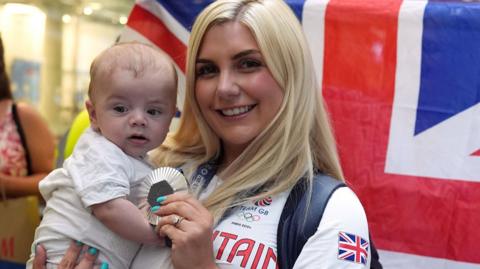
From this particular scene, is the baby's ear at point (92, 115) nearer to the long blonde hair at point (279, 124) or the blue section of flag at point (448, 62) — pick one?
the long blonde hair at point (279, 124)

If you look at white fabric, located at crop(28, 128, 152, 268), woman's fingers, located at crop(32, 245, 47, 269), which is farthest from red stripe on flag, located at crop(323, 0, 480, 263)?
woman's fingers, located at crop(32, 245, 47, 269)

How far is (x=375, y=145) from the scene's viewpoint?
2.35 meters

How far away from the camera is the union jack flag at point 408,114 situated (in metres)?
2.21

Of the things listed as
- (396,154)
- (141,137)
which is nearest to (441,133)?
(396,154)

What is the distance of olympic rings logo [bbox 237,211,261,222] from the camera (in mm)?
1636

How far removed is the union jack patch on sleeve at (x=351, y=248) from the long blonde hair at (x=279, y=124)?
223 mm

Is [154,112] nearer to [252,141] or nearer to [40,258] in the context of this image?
[252,141]

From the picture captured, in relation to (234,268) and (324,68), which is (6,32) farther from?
(234,268)

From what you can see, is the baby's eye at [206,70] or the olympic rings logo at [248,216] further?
the baby's eye at [206,70]

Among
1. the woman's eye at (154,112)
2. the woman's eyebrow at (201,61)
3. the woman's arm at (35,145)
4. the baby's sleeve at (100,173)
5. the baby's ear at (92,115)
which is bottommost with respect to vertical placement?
the woman's arm at (35,145)

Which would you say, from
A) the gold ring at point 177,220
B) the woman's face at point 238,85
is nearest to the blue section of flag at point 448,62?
the woman's face at point 238,85

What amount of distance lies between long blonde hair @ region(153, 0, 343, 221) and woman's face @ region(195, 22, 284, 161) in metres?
0.02

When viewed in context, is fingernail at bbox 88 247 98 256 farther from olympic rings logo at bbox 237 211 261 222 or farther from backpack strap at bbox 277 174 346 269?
backpack strap at bbox 277 174 346 269

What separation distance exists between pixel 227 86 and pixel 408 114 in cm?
91
